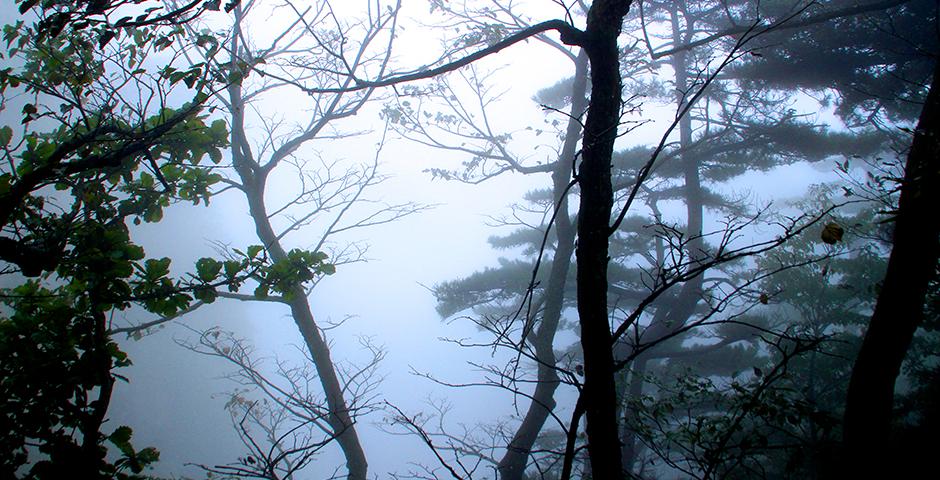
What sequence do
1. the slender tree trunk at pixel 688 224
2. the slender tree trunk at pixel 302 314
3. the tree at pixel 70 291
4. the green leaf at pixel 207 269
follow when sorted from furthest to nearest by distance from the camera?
1. the slender tree trunk at pixel 688 224
2. the slender tree trunk at pixel 302 314
3. the green leaf at pixel 207 269
4. the tree at pixel 70 291

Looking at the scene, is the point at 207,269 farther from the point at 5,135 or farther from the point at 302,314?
the point at 302,314

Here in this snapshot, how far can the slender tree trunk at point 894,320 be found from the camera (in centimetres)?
219

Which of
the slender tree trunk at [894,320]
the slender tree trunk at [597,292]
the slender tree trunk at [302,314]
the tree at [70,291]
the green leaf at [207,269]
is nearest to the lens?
the slender tree trunk at [597,292]

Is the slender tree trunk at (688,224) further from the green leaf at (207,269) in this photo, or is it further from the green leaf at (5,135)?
the green leaf at (5,135)

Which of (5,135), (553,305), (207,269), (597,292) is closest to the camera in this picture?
(597,292)

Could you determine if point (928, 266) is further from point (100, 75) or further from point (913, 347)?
point (913, 347)

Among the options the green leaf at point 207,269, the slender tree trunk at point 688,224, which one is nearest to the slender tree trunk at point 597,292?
the green leaf at point 207,269

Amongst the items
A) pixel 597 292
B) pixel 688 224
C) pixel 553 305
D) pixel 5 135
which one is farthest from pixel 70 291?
pixel 688 224

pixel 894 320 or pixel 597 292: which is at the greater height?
pixel 894 320

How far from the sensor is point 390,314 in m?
59.5

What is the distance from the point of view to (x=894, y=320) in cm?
231

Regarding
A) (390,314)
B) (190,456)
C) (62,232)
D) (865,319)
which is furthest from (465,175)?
(390,314)

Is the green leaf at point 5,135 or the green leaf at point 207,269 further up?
the green leaf at point 5,135

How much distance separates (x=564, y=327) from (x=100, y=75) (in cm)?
1293
